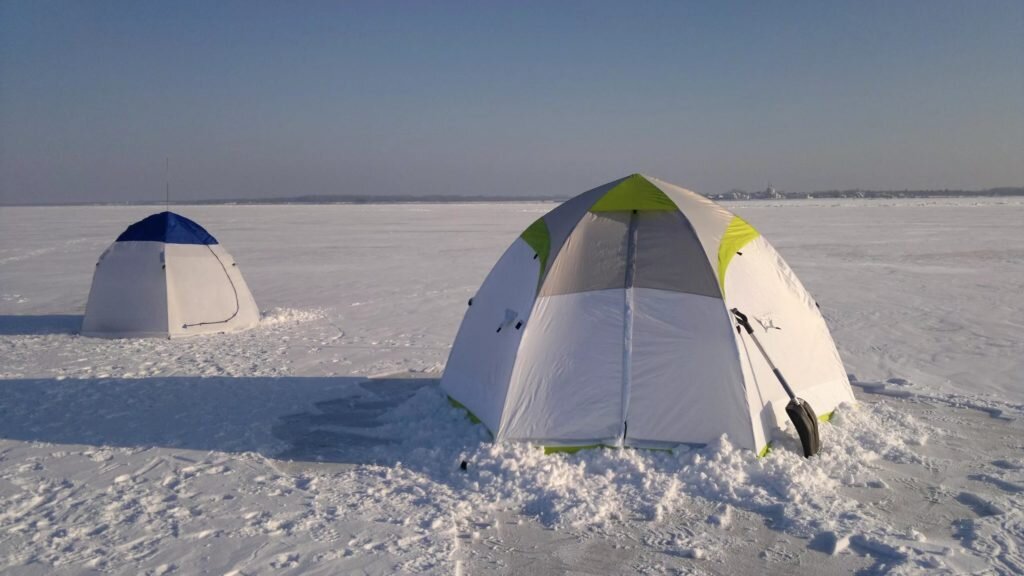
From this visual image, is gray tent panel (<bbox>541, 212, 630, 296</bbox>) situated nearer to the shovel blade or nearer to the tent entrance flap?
the tent entrance flap

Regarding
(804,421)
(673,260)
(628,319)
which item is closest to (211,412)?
(628,319)

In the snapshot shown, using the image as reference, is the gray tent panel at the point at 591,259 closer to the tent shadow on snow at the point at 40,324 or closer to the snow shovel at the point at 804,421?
the snow shovel at the point at 804,421

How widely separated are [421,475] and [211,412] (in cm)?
279

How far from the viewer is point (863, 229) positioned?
107 feet

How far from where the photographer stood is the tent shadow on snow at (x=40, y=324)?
10.9 meters

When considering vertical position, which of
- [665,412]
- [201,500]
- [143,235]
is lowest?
[201,500]

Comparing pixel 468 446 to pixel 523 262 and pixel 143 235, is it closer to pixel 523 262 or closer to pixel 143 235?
pixel 523 262

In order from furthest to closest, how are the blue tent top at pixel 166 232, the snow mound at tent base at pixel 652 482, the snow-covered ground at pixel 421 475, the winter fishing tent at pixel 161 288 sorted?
1. the blue tent top at pixel 166 232
2. the winter fishing tent at pixel 161 288
3. the snow mound at tent base at pixel 652 482
4. the snow-covered ground at pixel 421 475

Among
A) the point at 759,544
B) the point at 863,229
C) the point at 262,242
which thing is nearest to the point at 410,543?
the point at 759,544

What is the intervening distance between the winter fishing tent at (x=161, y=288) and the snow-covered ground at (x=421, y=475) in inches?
17.3

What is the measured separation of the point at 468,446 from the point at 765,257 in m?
3.13

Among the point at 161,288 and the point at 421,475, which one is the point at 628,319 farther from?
the point at 161,288

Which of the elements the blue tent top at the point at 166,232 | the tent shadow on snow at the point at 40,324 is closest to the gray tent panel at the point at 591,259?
the blue tent top at the point at 166,232

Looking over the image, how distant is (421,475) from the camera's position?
209 inches
